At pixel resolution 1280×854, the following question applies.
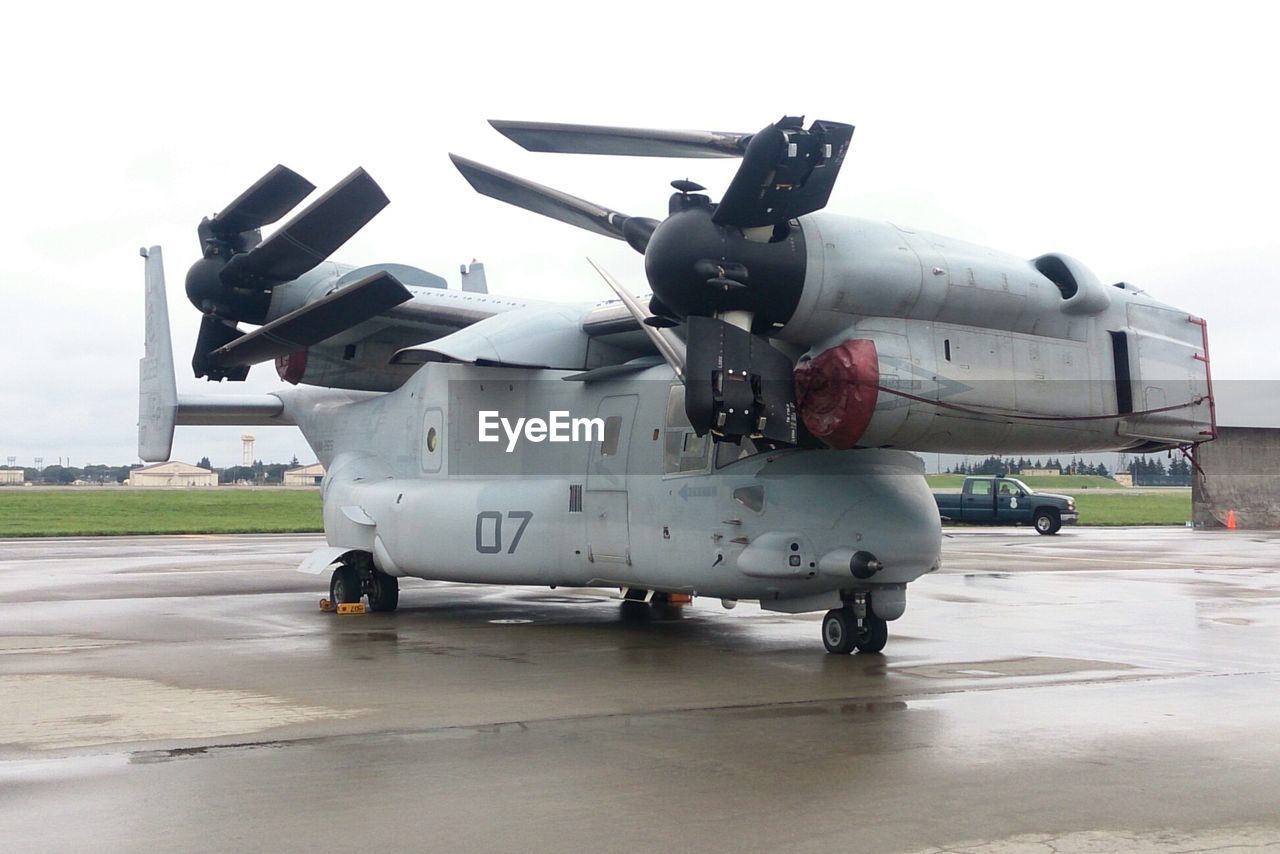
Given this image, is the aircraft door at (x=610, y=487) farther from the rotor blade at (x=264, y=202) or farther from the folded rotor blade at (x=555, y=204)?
the rotor blade at (x=264, y=202)

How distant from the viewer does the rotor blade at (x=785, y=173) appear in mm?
8727

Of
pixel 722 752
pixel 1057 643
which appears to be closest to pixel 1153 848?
pixel 722 752

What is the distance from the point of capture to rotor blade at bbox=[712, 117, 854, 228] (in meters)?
8.73

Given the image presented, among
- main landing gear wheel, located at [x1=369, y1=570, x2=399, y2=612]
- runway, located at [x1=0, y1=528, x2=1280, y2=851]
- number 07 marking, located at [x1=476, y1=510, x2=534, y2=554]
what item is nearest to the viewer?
runway, located at [x1=0, y1=528, x2=1280, y2=851]

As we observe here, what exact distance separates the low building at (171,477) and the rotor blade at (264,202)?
386 ft

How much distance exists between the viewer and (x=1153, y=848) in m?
4.86

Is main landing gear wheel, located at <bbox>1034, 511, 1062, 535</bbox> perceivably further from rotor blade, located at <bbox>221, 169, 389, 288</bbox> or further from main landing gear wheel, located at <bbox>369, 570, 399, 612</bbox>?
rotor blade, located at <bbox>221, 169, 389, 288</bbox>

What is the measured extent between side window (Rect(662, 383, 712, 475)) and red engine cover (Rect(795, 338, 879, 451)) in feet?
6.56

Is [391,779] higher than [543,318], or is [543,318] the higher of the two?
[543,318]

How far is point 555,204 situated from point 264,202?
13.1 feet

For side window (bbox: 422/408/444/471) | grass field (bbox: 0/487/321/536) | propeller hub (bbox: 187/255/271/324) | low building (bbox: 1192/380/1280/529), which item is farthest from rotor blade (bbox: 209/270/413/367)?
low building (bbox: 1192/380/1280/529)

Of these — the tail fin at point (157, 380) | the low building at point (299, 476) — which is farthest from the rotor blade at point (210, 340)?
the low building at point (299, 476)

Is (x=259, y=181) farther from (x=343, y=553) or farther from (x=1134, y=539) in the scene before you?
(x=1134, y=539)

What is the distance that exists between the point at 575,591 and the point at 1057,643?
323 inches
